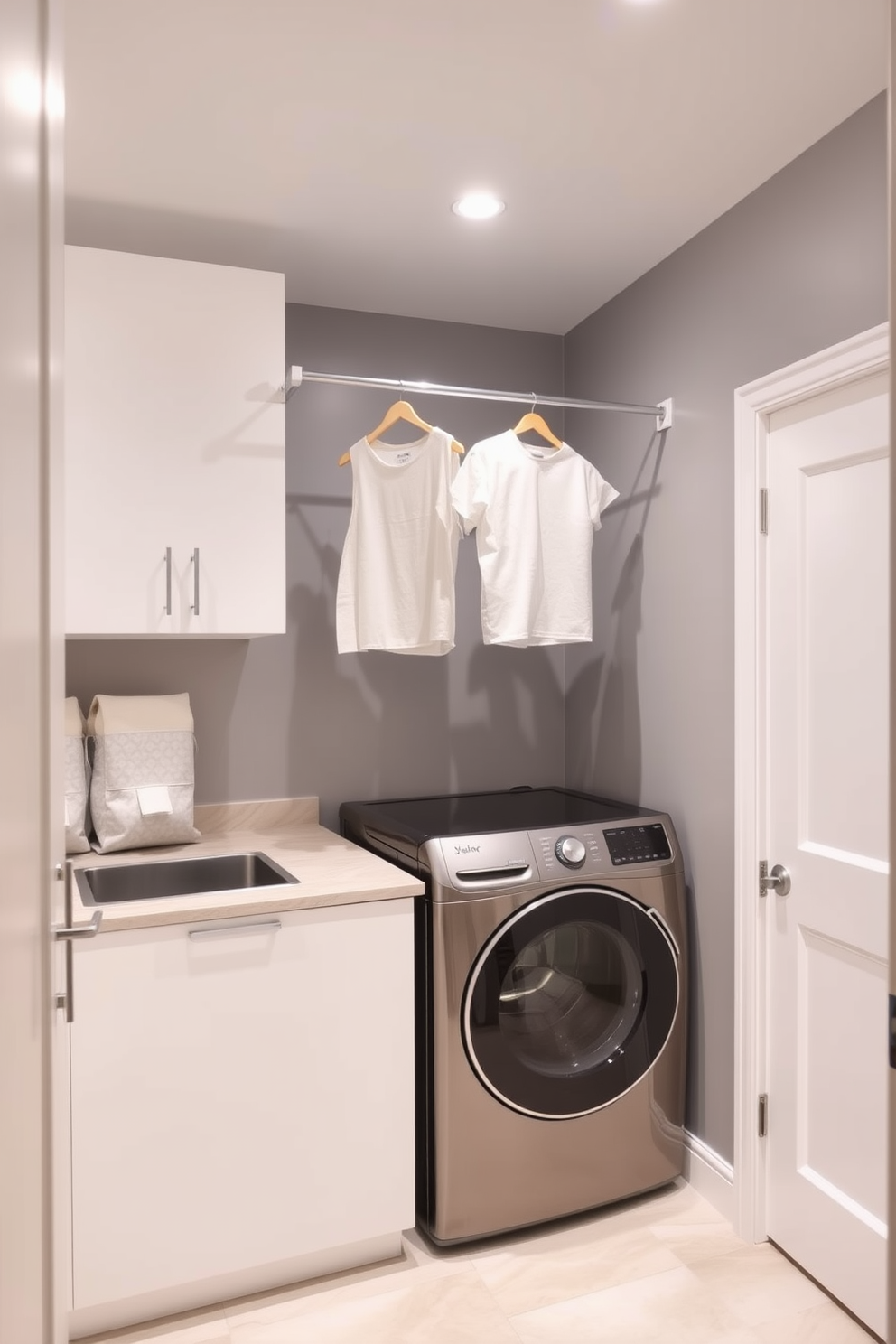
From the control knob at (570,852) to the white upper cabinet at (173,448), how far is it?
34.6 inches

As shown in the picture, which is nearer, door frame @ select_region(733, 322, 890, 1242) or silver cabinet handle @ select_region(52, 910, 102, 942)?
silver cabinet handle @ select_region(52, 910, 102, 942)

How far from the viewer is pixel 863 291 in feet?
6.16

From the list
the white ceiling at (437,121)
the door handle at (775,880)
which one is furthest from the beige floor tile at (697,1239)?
the white ceiling at (437,121)

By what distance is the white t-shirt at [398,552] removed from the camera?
2.41 meters

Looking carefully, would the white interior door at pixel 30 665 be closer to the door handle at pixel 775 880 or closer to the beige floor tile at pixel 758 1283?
the beige floor tile at pixel 758 1283

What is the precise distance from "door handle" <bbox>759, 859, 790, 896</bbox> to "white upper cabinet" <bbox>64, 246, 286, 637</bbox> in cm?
131

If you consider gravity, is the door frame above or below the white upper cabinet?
below

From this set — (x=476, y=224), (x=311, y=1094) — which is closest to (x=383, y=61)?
(x=476, y=224)

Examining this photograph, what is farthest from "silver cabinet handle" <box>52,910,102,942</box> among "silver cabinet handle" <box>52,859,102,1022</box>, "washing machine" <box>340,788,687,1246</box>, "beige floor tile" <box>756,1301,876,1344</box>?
"beige floor tile" <box>756,1301,876,1344</box>

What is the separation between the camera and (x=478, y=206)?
2258 millimetres

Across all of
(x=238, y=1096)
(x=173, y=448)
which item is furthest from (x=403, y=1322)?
(x=173, y=448)

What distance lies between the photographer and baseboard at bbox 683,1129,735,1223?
2.31m

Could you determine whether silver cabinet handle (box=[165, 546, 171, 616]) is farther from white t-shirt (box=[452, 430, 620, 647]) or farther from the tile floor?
the tile floor

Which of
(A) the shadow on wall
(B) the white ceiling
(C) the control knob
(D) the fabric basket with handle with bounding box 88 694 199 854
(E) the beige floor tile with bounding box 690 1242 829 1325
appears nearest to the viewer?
(B) the white ceiling
